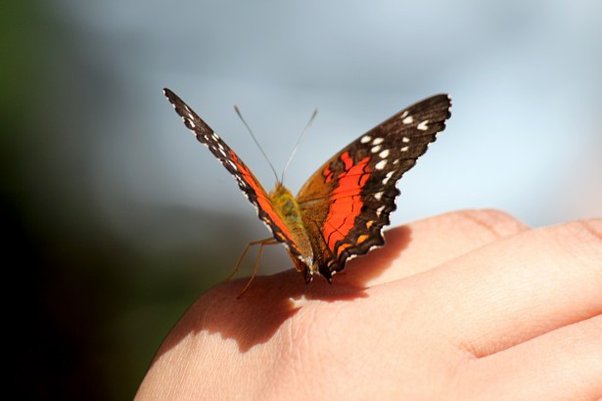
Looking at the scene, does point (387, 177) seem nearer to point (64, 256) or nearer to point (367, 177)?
point (367, 177)

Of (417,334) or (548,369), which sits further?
(417,334)

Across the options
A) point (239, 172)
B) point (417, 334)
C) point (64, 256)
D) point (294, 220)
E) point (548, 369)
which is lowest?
point (64, 256)

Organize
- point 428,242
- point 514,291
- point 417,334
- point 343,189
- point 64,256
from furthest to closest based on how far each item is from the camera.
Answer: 1. point 64,256
2. point 343,189
3. point 428,242
4. point 514,291
5. point 417,334

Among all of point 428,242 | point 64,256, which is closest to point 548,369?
point 428,242

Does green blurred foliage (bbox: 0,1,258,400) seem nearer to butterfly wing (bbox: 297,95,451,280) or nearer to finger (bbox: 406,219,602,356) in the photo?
butterfly wing (bbox: 297,95,451,280)

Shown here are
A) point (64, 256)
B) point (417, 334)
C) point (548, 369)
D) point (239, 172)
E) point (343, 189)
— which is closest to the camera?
point (548, 369)

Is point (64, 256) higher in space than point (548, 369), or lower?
lower
